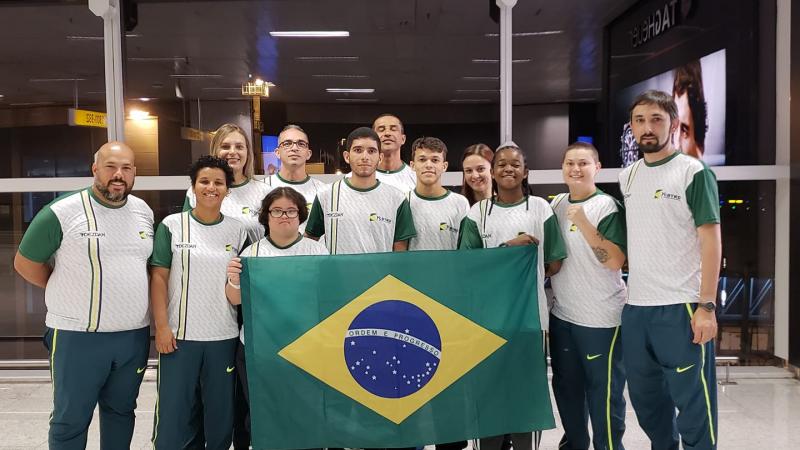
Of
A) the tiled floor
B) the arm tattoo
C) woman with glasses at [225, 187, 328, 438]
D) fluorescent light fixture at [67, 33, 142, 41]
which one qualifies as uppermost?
fluorescent light fixture at [67, 33, 142, 41]

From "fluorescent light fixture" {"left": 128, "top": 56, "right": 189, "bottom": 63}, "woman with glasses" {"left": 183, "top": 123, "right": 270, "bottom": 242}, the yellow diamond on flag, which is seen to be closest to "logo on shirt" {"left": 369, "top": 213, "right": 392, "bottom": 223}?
the yellow diamond on flag

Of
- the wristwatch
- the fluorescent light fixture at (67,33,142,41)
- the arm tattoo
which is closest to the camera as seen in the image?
the wristwatch

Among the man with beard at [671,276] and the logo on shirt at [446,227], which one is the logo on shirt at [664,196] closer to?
the man with beard at [671,276]

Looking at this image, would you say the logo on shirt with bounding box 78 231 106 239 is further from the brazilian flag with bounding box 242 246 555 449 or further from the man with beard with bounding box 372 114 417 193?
the man with beard with bounding box 372 114 417 193

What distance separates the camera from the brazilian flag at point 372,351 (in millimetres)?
2459

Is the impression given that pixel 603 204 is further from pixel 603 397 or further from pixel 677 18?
pixel 677 18

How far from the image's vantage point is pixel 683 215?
8.11ft

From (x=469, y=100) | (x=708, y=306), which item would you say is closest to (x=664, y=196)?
(x=708, y=306)

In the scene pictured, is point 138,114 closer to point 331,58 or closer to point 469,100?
point 331,58

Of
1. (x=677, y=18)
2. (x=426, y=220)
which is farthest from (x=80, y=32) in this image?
(x=677, y=18)

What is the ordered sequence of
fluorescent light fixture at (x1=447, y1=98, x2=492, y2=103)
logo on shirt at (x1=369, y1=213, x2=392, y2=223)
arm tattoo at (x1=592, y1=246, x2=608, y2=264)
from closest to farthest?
arm tattoo at (x1=592, y1=246, x2=608, y2=264), logo on shirt at (x1=369, y1=213, x2=392, y2=223), fluorescent light fixture at (x1=447, y1=98, x2=492, y2=103)

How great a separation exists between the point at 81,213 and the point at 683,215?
8.08 ft

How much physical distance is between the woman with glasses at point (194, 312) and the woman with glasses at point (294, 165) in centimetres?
57

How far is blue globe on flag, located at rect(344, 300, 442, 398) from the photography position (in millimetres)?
2465
